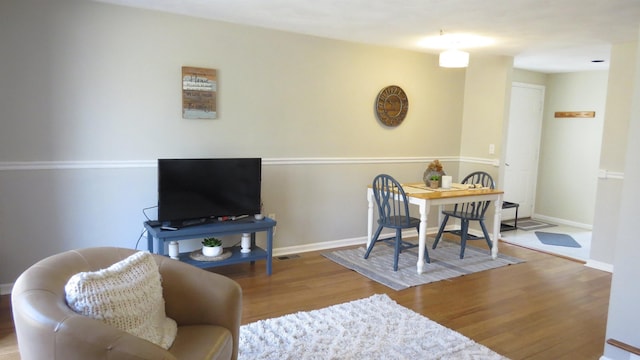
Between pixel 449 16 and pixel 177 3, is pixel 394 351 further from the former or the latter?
pixel 177 3

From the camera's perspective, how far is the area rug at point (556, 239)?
556 centimetres

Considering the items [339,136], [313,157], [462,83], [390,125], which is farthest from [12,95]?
[462,83]

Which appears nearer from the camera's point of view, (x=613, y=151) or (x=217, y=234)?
(x=217, y=234)

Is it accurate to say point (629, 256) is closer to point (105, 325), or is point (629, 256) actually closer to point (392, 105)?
point (105, 325)

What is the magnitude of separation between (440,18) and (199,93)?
85.0 inches

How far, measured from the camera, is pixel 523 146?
22.3ft

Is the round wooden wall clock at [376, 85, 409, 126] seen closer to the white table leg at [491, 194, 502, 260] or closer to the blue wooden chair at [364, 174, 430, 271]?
the blue wooden chair at [364, 174, 430, 271]

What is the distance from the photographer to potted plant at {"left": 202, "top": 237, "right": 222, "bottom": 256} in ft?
12.3

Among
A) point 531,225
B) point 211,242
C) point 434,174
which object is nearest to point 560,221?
point 531,225

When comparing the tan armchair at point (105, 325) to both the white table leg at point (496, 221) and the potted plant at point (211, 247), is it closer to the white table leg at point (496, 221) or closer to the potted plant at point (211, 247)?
the potted plant at point (211, 247)

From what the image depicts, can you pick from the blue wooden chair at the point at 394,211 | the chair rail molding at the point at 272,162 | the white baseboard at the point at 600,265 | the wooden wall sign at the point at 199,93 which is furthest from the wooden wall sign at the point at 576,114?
the wooden wall sign at the point at 199,93

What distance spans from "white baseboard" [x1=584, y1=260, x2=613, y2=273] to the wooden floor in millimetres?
113

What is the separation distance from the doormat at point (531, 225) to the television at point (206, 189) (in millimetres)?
4325

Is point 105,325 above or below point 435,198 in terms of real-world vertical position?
below
